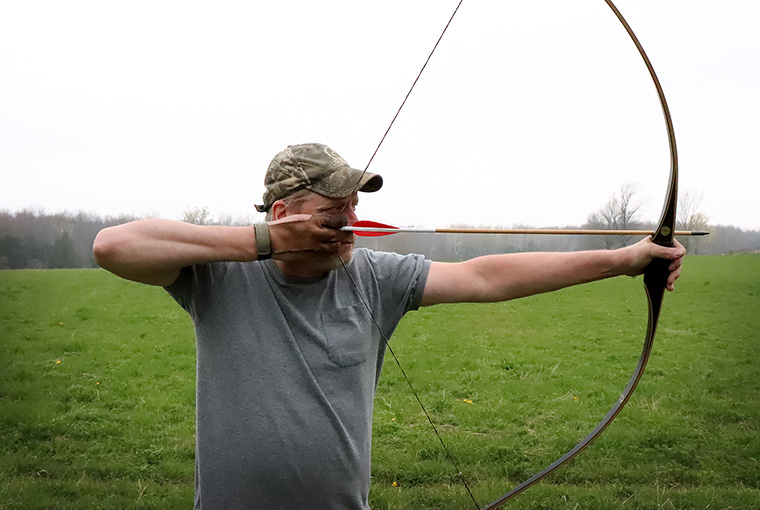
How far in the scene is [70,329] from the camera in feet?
16.9

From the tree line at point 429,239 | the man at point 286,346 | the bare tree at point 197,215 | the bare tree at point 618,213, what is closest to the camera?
the man at point 286,346

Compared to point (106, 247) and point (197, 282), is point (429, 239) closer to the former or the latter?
point (197, 282)

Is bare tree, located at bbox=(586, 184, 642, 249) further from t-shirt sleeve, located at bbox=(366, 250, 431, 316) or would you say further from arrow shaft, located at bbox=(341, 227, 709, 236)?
t-shirt sleeve, located at bbox=(366, 250, 431, 316)

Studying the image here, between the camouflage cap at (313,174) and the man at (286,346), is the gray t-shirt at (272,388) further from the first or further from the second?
the camouflage cap at (313,174)

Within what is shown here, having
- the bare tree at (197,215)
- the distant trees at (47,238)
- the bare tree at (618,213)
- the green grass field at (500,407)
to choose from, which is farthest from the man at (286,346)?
the distant trees at (47,238)

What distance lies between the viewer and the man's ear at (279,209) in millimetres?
1381

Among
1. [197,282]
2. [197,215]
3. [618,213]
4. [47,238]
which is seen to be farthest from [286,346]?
[47,238]

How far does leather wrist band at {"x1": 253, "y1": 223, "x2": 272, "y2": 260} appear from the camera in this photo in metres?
1.22

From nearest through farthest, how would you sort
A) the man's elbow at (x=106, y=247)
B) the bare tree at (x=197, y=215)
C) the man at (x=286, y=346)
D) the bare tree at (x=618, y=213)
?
the man's elbow at (x=106, y=247), the man at (x=286, y=346), the bare tree at (x=618, y=213), the bare tree at (x=197, y=215)

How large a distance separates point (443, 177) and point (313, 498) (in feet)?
3.79

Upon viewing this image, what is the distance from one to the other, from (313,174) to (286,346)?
34 cm

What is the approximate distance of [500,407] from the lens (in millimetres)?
3711

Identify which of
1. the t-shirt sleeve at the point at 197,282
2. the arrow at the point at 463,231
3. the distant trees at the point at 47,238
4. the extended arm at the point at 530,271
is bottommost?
the distant trees at the point at 47,238

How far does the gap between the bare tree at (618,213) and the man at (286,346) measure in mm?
1092
